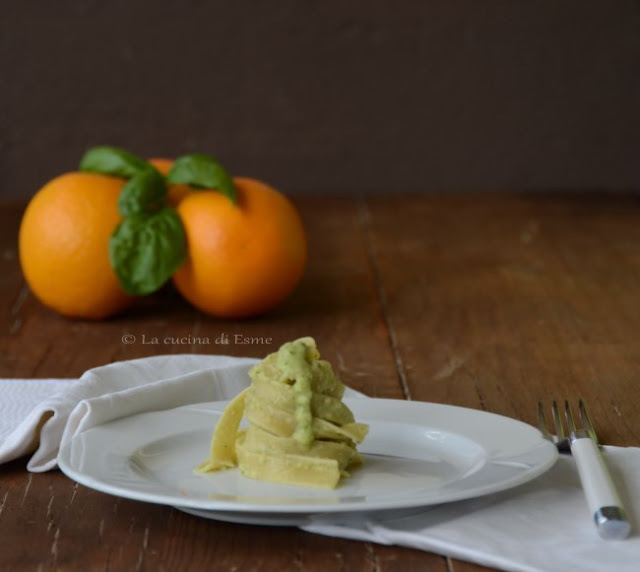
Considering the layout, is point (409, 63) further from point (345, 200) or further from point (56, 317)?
point (56, 317)

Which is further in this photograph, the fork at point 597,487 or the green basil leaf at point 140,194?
the green basil leaf at point 140,194

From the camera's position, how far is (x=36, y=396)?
97cm

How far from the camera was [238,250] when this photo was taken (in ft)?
4.18

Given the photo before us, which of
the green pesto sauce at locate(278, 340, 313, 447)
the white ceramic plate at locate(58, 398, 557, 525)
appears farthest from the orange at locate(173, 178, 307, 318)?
the green pesto sauce at locate(278, 340, 313, 447)

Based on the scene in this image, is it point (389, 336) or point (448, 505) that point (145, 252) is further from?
point (448, 505)


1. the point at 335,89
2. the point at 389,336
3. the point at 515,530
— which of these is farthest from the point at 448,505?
the point at 335,89

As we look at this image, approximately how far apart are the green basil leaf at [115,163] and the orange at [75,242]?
0.05ft

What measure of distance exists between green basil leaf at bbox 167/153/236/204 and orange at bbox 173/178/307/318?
13 mm

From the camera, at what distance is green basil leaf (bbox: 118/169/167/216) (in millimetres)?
1274

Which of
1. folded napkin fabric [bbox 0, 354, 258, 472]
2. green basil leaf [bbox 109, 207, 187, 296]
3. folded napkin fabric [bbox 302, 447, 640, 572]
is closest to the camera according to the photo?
folded napkin fabric [bbox 302, 447, 640, 572]

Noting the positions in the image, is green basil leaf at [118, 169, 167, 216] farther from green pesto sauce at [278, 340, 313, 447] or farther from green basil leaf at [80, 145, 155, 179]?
green pesto sauce at [278, 340, 313, 447]

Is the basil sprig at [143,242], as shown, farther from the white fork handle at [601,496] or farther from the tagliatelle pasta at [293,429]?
the white fork handle at [601,496]

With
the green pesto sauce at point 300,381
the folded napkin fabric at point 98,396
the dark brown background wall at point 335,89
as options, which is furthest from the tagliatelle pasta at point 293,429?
the dark brown background wall at point 335,89

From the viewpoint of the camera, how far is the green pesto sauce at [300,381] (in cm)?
71
